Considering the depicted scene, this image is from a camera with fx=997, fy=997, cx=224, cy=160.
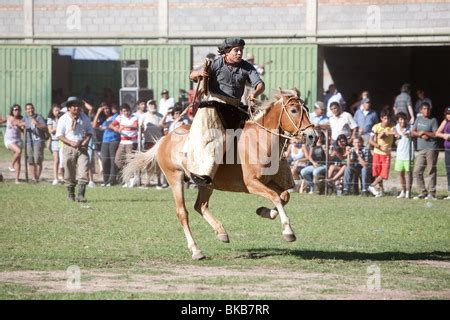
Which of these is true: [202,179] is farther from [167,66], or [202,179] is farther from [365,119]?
[167,66]

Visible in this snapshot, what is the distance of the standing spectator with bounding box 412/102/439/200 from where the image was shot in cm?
2158

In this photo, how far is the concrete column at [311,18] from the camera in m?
28.6

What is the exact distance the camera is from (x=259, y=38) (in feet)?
96.8

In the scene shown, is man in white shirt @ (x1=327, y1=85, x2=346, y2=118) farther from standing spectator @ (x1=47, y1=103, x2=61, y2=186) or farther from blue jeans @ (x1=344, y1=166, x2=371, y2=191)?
standing spectator @ (x1=47, y1=103, x2=61, y2=186)

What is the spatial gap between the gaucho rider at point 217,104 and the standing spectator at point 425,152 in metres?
9.56

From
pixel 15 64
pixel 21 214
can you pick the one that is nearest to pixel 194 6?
pixel 15 64

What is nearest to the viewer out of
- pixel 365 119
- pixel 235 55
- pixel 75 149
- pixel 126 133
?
pixel 235 55

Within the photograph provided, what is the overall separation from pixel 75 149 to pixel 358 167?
638 centimetres

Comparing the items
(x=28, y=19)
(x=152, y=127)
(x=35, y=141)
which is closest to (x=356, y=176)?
(x=152, y=127)

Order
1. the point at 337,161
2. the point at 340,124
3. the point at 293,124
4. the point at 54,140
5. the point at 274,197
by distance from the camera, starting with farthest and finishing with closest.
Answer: the point at 54,140 < the point at 340,124 < the point at 337,161 < the point at 293,124 < the point at 274,197

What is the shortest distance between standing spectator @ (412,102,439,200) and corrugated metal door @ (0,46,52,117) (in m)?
14.3

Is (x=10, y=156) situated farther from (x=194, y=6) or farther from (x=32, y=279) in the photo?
(x=32, y=279)

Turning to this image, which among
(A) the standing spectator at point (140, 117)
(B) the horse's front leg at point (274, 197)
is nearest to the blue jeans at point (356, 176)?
(A) the standing spectator at point (140, 117)

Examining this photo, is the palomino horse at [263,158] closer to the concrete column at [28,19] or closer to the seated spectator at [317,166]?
the seated spectator at [317,166]
